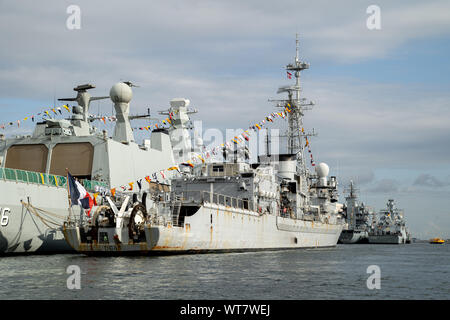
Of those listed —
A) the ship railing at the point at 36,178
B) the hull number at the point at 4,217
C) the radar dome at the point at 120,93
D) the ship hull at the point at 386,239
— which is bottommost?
the ship hull at the point at 386,239

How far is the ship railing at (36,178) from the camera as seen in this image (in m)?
26.8

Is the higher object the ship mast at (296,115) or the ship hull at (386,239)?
the ship mast at (296,115)

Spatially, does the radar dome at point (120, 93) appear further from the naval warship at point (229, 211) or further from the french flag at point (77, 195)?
the french flag at point (77, 195)

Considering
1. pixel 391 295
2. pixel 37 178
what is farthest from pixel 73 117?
pixel 391 295

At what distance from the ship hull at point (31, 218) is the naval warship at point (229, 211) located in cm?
146

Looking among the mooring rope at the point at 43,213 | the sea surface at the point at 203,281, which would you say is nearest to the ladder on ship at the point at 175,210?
the sea surface at the point at 203,281

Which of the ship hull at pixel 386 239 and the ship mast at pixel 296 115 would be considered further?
the ship hull at pixel 386 239

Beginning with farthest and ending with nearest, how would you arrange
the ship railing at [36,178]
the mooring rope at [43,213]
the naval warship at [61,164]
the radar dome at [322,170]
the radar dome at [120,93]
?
the radar dome at [322,170] → the radar dome at [120,93] → the mooring rope at [43,213] → the naval warship at [61,164] → the ship railing at [36,178]

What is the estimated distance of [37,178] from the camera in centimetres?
2920

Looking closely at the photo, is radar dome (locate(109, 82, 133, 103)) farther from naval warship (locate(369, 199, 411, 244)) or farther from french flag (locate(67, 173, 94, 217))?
naval warship (locate(369, 199, 411, 244))

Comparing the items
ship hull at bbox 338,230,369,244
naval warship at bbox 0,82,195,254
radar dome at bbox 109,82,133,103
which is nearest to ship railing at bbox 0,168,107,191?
naval warship at bbox 0,82,195,254

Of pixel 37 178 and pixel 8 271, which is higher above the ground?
pixel 37 178
